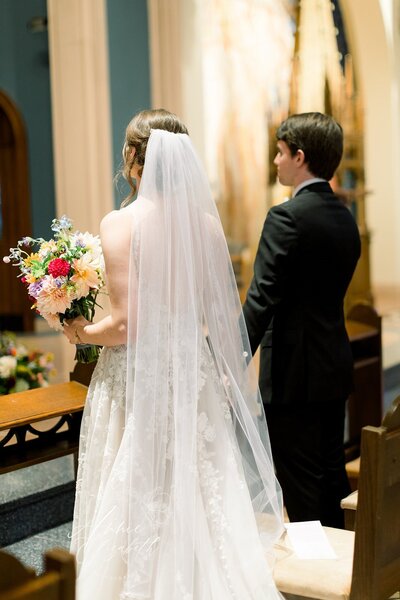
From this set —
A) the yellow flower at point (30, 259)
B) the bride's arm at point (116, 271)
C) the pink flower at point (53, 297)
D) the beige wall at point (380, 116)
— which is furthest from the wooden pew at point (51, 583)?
the beige wall at point (380, 116)

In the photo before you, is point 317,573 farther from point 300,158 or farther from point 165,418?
point 300,158

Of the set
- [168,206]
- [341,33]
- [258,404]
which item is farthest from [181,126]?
[341,33]

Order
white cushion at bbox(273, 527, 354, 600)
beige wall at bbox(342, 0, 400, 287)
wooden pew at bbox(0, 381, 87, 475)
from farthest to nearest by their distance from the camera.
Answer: beige wall at bbox(342, 0, 400, 287)
wooden pew at bbox(0, 381, 87, 475)
white cushion at bbox(273, 527, 354, 600)

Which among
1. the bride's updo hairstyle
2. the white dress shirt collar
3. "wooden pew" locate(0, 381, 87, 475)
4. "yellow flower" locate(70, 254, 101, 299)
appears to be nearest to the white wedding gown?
"yellow flower" locate(70, 254, 101, 299)

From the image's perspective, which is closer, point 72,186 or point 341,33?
point 72,186

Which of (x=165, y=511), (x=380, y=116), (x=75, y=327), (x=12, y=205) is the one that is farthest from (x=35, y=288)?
(x=380, y=116)

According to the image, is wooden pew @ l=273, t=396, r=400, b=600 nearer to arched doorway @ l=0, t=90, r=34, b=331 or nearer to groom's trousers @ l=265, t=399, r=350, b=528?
groom's trousers @ l=265, t=399, r=350, b=528

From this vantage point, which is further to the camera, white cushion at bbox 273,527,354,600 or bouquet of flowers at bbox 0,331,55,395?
bouquet of flowers at bbox 0,331,55,395

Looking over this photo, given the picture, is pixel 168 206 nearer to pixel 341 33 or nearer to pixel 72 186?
pixel 72 186

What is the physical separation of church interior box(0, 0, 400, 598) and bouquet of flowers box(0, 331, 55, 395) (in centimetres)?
6

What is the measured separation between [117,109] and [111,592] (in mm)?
4430

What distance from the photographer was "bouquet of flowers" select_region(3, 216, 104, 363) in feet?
9.25

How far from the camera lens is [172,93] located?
664 centimetres

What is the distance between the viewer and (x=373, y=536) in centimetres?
228
